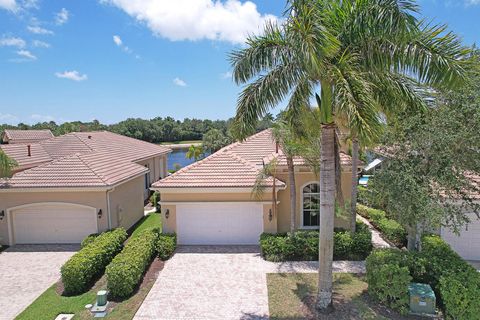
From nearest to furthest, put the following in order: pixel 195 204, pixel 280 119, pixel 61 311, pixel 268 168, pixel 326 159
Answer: pixel 326 159, pixel 61 311, pixel 280 119, pixel 268 168, pixel 195 204

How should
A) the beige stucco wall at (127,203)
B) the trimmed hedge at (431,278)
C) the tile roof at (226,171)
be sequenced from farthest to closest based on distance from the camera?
the beige stucco wall at (127,203), the tile roof at (226,171), the trimmed hedge at (431,278)

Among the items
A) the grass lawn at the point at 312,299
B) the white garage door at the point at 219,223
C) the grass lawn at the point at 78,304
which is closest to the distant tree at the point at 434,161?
the grass lawn at the point at 312,299

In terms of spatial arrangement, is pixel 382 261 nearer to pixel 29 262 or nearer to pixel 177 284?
pixel 177 284

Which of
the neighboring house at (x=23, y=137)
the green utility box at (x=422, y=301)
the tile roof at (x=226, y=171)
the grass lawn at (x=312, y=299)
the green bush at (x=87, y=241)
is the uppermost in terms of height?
the neighboring house at (x=23, y=137)

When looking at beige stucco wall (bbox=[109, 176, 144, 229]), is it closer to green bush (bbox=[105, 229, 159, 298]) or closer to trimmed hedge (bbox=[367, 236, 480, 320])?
green bush (bbox=[105, 229, 159, 298])

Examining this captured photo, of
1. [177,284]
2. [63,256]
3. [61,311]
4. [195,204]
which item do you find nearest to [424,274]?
[177,284]

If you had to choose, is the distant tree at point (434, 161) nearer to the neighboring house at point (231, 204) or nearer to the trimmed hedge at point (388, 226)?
the trimmed hedge at point (388, 226)
